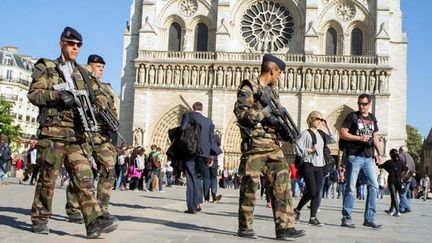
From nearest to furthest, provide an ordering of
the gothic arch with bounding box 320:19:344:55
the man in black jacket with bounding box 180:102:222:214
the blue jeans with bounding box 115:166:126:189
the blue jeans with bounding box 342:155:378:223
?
the blue jeans with bounding box 342:155:378:223
the man in black jacket with bounding box 180:102:222:214
the blue jeans with bounding box 115:166:126:189
the gothic arch with bounding box 320:19:344:55

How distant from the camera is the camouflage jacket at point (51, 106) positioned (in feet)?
20.8

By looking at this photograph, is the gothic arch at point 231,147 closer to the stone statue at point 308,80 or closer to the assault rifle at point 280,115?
the stone statue at point 308,80

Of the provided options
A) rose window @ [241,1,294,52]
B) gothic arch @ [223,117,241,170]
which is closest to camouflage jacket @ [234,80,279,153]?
gothic arch @ [223,117,241,170]

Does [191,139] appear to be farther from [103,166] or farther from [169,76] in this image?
[169,76]

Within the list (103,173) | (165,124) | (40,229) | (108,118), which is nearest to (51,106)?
(108,118)

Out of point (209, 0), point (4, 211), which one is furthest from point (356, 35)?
point (4, 211)

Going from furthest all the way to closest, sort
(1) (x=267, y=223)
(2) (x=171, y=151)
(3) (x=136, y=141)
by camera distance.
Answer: (3) (x=136, y=141) → (2) (x=171, y=151) → (1) (x=267, y=223)

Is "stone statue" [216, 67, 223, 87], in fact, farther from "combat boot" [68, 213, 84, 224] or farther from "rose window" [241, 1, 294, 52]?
"combat boot" [68, 213, 84, 224]

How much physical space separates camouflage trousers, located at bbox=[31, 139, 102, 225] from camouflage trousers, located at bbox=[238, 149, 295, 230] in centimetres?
161

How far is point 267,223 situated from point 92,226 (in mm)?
3705

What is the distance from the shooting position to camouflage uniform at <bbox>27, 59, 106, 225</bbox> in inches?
249

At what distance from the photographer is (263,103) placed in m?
6.95

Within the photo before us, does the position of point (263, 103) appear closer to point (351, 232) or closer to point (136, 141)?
point (351, 232)

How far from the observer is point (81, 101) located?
6395 millimetres
